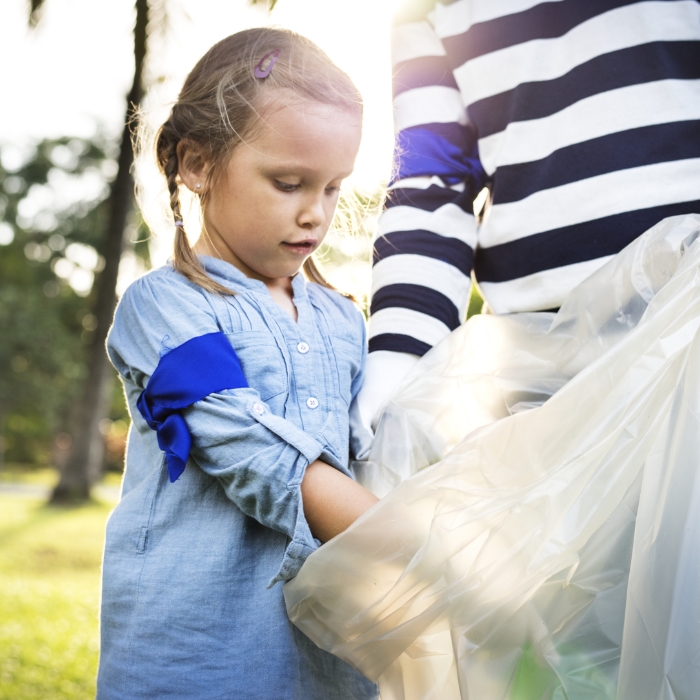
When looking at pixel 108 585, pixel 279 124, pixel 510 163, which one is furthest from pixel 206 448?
pixel 510 163

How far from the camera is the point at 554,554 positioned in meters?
0.82

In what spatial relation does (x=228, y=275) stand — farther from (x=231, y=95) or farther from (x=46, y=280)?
(x=46, y=280)

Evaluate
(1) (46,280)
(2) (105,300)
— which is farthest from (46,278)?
(2) (105,300)

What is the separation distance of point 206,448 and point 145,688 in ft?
1.07

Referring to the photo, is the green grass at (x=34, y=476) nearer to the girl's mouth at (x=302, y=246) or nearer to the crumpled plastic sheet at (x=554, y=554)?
the girl's mouth at (x=302, y=246)

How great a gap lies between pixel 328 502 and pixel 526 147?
2.03ft

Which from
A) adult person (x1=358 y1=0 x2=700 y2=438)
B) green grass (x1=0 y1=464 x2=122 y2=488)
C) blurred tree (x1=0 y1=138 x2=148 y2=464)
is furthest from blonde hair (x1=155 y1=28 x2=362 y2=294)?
green grass (x1=0 y1=464 x2=122 y2=488)

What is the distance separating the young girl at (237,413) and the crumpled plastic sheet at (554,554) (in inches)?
3.1

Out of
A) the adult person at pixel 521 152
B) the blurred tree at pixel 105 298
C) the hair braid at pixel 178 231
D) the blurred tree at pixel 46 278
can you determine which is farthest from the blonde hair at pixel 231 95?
the blurred tree at pixel 46 278

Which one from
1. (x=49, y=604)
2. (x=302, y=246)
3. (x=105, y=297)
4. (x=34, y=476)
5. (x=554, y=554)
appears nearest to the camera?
(x=554, y=554)

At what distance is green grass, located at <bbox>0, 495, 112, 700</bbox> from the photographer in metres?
3.33

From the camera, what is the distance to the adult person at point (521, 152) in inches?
40.9

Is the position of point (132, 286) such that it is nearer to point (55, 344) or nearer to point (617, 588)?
point (617, 588)

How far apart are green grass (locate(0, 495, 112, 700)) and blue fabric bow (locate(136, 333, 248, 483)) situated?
2.71 m
